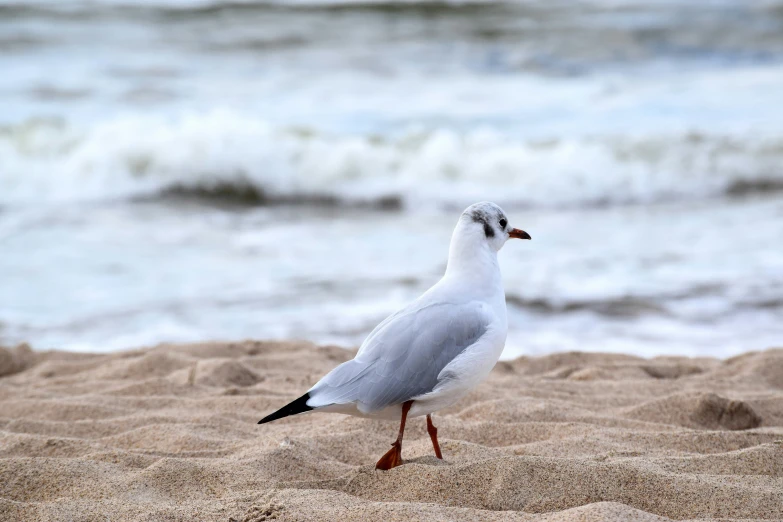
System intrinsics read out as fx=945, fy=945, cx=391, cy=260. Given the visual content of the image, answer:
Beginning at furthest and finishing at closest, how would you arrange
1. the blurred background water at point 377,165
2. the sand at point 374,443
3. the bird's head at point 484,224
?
1. the blurred background water at point 377,165
2. the bird's head at point 484,224
3. the sand at point 374,443

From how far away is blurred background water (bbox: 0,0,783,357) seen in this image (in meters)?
6.12

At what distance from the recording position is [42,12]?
56.0 ft

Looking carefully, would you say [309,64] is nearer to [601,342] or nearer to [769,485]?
[601,342]

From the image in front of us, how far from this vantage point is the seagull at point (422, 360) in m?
2.76

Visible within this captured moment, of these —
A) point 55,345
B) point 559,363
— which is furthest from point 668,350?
point 55,345

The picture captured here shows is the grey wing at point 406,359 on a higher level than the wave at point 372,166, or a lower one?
higher

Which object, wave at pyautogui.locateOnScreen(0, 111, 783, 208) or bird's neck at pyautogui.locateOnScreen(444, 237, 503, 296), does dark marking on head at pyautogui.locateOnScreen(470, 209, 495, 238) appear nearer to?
bird's neck at pyautogui.locateOnScreen(444, 237, 503, 296)

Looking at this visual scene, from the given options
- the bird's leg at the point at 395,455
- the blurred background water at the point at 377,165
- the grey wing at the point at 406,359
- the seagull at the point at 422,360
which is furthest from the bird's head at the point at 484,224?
the blurred background water at the point at 377,165

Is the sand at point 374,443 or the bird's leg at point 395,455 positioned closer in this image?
the sand at point 374,443

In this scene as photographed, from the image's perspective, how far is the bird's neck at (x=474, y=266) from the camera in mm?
2994

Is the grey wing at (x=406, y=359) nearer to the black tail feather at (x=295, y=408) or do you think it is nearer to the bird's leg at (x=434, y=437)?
the black tail feather at (x=295, y=408)

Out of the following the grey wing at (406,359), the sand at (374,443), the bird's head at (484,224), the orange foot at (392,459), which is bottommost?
the sand at (374,443)

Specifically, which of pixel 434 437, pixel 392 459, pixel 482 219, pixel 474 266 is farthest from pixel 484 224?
pixel 392 459

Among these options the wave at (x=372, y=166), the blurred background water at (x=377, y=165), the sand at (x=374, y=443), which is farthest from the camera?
the wave at (x=372, y=166)
